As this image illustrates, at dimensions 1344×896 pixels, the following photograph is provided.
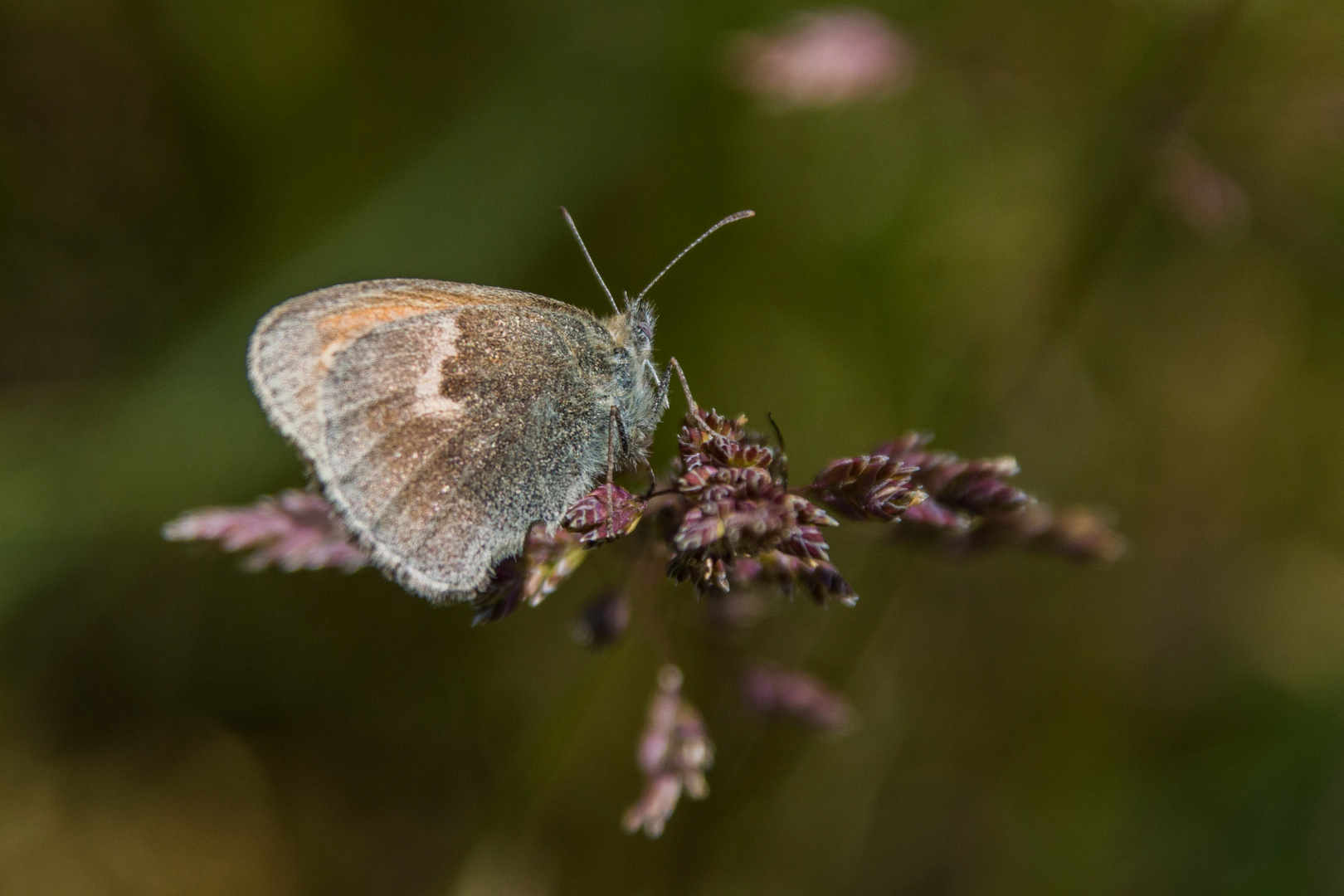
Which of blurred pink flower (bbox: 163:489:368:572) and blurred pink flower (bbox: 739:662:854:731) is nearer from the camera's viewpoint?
blurred pink flower (bbox: 163:489:368:572)

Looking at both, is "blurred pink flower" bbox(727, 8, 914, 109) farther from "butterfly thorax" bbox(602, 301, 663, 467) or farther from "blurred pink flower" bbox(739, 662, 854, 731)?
"blurred pink flower" bbox(739, 662, 854, 731)

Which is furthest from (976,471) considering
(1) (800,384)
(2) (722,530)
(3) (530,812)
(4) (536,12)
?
(4) (536,12)

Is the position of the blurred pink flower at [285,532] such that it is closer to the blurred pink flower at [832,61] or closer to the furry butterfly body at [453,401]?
the furry butterfly body at [453,401]

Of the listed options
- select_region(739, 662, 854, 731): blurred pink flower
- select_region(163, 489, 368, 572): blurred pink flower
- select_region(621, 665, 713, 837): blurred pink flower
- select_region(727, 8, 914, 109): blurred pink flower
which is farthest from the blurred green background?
select_region(163, 489, 368, 572): blurred pink flower

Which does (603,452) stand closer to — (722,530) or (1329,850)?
(722,530)

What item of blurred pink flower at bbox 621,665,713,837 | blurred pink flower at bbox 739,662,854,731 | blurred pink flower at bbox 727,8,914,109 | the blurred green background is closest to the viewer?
blurred pink flower at bbox 621,665,713,837

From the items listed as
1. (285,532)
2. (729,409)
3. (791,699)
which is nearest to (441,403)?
(285,532)

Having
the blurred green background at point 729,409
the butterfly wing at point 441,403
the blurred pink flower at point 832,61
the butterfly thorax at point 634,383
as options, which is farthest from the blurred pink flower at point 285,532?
the blurred pink flower at point 832,61
